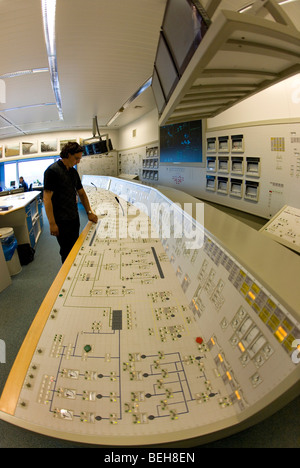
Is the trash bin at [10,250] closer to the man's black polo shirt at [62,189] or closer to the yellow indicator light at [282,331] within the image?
the man's black polo shirt at [62,189]

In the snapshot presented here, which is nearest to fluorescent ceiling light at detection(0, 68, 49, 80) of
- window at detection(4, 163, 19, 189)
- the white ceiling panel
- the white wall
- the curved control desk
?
the white ceiling panel

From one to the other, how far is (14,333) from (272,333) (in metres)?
2.16

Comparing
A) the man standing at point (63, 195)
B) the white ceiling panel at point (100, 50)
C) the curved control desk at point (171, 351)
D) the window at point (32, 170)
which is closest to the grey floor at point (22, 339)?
the curved control desk at point (171, 351)

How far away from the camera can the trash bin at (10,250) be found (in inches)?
112

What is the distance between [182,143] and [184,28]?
8.51ft

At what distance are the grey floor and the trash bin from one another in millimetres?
114

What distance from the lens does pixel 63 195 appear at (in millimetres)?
2102

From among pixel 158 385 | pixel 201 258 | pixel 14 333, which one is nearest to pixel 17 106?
pixel 14 333

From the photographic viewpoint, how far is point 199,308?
1.03 meters

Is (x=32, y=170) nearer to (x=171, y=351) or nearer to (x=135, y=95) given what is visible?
(x=135, y=95)

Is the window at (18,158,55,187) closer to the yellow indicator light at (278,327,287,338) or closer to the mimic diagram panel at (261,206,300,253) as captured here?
the mimic diagram panel at (261,206,300,253)

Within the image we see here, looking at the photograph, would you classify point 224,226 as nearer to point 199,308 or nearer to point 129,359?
point 199,308

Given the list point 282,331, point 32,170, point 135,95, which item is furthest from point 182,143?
point 32,170

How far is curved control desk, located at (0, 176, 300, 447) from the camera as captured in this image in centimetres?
61
